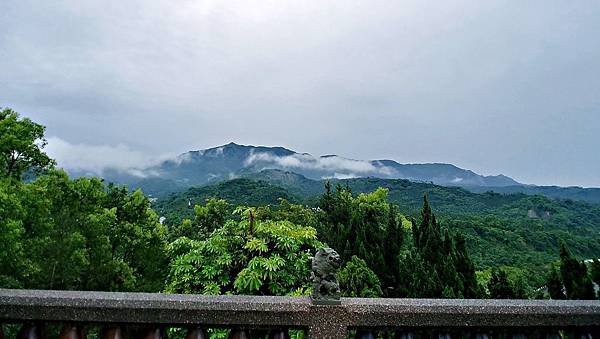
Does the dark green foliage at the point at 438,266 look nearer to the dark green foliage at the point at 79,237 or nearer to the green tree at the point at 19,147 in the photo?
the dark green foliage at the point at 79,237

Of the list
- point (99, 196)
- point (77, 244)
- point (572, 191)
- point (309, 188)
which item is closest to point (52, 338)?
point (77, 244)

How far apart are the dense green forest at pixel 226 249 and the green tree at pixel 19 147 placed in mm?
56

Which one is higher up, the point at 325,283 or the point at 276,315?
the point at 325,283

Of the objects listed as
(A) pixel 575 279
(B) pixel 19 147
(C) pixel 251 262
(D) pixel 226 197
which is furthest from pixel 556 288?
(D) pixel 226 197

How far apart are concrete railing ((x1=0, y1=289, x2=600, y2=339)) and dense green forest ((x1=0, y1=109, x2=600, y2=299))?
3271 mm

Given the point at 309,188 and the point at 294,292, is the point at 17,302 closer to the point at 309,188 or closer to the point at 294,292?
the point at 294,292

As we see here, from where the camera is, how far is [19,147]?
18.6 meters

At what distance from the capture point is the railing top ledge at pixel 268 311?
196 cm

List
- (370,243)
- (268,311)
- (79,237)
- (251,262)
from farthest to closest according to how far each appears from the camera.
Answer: (370,243)
(79,237)
(251,262)
(268,311)

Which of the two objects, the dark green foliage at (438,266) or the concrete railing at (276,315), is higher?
the concrete railing at (276,315)

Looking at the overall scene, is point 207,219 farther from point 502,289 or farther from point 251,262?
point 251,262

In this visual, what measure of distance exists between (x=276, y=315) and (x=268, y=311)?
44 mm

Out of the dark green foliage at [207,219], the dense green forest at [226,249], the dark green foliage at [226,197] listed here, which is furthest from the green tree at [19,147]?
the dark green foliage at [226,197]

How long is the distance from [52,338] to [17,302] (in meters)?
0.54
